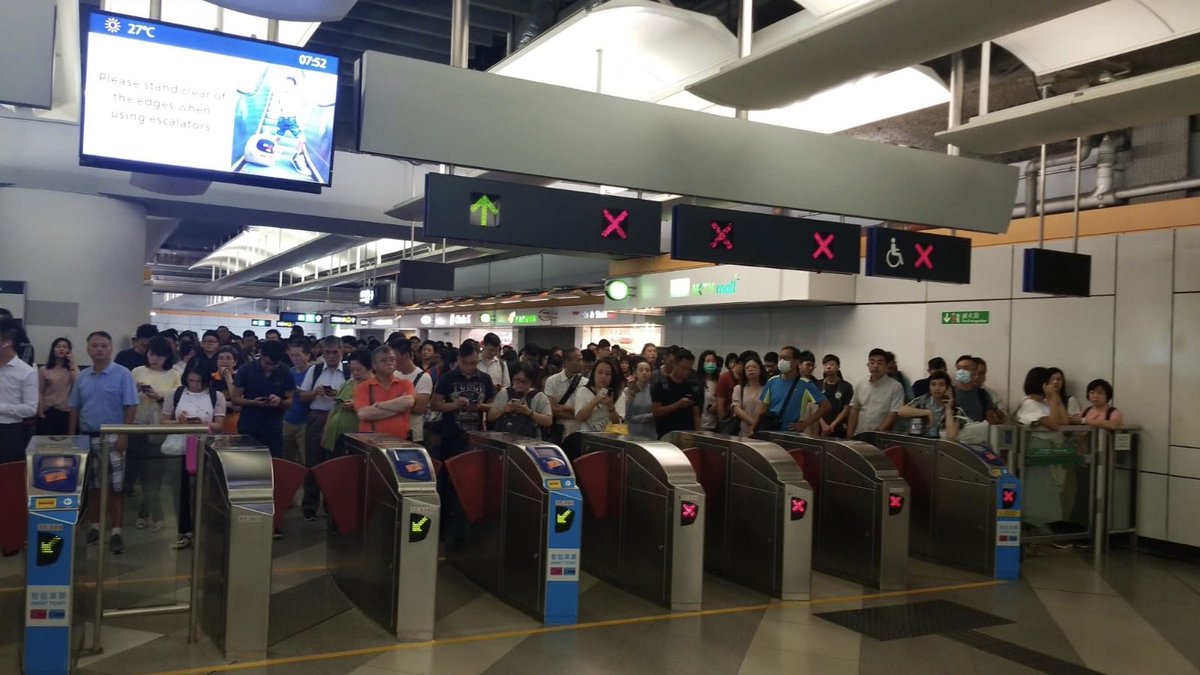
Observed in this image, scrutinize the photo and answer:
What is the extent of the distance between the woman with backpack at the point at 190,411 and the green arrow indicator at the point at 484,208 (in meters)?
2.37

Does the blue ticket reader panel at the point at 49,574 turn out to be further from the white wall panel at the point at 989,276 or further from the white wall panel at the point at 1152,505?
the white wall panel at the point at 1152,505

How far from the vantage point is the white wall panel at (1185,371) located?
24.3ft

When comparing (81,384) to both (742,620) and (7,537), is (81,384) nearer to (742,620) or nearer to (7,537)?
(7,537)

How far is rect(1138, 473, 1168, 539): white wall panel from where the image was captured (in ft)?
25.2

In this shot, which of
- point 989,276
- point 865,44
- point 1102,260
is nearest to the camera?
point 865,44

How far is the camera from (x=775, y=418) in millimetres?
8422

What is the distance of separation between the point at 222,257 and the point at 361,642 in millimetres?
18224

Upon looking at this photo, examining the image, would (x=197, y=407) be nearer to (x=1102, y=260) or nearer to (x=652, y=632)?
(x=652, y=632)

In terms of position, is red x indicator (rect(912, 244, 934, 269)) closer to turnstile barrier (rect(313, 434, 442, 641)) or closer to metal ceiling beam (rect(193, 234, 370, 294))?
turnstile barrier (rect(313, 434, 442, 641))

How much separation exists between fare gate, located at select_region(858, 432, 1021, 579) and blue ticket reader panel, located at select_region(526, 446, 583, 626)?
10.0 ft

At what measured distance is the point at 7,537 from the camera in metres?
4.45

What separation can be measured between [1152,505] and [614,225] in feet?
17.7

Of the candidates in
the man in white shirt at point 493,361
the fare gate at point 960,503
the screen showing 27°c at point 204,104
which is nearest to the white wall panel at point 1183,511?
the fare gate at point 960,503

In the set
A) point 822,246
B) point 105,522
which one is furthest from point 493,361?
point 105,522
